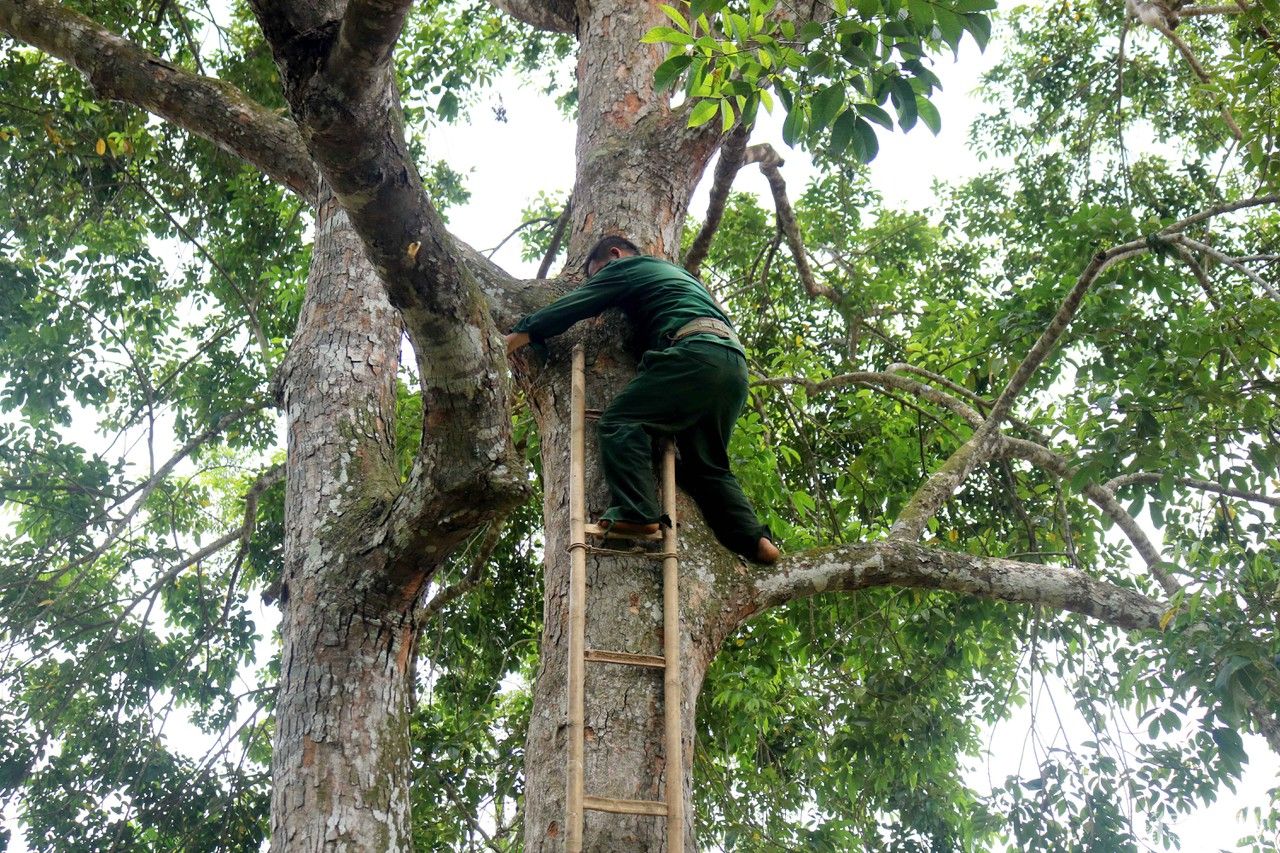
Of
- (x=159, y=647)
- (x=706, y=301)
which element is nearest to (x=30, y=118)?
(x=159, y=647)

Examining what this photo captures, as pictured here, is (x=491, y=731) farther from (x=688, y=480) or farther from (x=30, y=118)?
(x=30, y=118)

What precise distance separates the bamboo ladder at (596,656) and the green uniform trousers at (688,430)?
73mm

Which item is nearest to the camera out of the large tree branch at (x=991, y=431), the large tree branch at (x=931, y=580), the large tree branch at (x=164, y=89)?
the large tree branch at (x=931, y=580)

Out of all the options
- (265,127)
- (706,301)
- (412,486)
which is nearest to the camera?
(412,486)

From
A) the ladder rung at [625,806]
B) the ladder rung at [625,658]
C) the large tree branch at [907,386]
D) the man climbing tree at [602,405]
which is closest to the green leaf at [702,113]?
the man climbing tree at [602,405]

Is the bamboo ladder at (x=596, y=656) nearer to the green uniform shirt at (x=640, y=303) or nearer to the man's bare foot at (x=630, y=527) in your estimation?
the man's bare foot at (x=630, y=527)

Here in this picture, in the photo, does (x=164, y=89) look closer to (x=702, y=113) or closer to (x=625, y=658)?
(x=702, y=113)

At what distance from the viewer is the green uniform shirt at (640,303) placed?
335cm

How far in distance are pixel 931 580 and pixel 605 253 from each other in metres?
A: 1.48

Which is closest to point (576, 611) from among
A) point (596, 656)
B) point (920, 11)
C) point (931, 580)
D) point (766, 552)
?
point (596, 656)

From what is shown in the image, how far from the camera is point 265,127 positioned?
161 inches

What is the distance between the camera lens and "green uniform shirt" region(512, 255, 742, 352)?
3.35 metres

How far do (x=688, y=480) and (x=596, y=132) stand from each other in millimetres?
1541

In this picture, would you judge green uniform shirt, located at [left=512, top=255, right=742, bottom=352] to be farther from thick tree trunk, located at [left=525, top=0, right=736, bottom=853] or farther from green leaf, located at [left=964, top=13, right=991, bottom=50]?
green leaf, located at [left=964, top=13, right=991, bottom=50]
